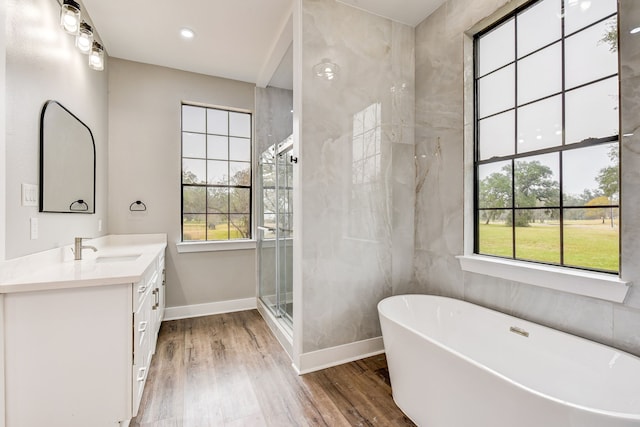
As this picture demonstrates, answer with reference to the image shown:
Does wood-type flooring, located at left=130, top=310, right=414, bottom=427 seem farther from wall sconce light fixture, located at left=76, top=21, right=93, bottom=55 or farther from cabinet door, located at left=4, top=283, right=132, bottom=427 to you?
wall sconce light fixture, located at left=76, top=21, right=93, bottom=55

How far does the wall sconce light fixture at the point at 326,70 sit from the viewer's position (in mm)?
2270

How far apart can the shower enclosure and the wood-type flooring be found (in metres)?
0.45

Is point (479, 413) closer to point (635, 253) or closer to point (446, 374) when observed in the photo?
point (446, 374)

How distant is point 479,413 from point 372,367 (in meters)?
1.12

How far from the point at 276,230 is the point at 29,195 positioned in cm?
189

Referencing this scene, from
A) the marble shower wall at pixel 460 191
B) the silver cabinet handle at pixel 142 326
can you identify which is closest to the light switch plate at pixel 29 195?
the silver cabinet handle at pixel 142 326

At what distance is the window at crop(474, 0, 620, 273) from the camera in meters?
1.56

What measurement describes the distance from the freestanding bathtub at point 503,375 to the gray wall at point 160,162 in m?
2.33

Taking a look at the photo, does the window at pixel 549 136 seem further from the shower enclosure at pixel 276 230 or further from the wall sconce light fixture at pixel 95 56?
the wall sconce light fixture at pixel 95 56

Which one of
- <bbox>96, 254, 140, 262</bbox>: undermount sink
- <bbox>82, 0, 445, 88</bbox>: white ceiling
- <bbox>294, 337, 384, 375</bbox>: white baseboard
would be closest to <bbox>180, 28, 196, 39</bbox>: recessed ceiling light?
<bbox>82, 0, 445, 88</bbox>: white ceiling

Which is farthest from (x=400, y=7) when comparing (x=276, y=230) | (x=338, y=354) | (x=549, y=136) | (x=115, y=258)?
(x=115, y=258)

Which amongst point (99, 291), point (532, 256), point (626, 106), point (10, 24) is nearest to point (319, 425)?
point (99, 291)

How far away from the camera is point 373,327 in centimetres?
250

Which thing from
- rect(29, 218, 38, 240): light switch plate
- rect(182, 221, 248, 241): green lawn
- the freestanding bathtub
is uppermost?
rect(29, 218, 38, 240): light switch plate
